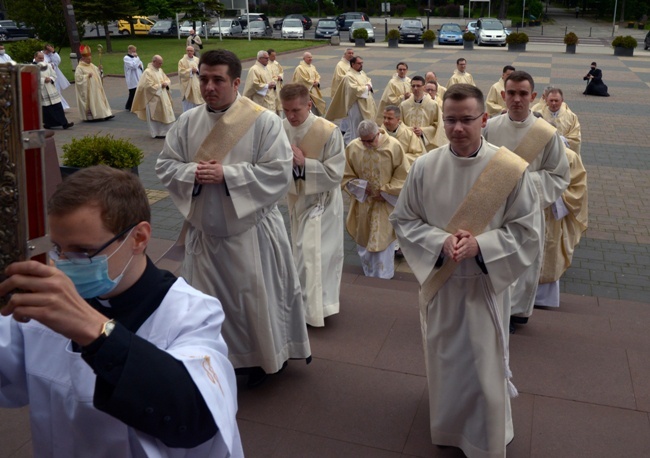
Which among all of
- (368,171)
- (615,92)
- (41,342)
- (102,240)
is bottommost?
(615,92)

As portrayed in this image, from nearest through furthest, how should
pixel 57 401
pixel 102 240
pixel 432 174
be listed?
pixel 102 240 < pixel 57 401 < pixel 432 174

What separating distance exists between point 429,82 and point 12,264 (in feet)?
34.7

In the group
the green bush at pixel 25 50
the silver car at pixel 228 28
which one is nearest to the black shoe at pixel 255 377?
the green bush at pixel 25 50

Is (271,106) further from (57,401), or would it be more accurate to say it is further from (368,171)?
(57,401)

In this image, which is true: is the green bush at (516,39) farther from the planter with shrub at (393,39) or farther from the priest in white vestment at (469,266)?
the priest in white vestment at (469,266)

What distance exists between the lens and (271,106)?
1561cm

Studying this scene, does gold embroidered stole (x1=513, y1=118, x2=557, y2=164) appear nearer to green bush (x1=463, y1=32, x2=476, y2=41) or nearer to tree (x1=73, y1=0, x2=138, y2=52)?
green bush (x1=463, y1=32, x2=476, y2=41)

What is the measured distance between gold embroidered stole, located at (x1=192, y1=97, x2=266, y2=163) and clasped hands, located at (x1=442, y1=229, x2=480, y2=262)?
5.37 feet

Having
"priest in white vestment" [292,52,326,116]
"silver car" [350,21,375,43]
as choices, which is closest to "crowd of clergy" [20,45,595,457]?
"priest in white vestment" [292,52,326,116]

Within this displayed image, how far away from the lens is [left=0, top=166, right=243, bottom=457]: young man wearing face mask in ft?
4.83

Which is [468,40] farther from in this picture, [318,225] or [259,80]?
[318,225]

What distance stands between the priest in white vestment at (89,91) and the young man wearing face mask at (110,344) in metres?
15.8

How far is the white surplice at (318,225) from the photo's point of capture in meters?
5.56

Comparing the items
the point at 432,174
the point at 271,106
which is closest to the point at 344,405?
the point at 432,174
